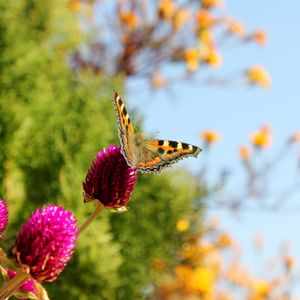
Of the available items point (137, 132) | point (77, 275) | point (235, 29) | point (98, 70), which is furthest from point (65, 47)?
point (137, 132)

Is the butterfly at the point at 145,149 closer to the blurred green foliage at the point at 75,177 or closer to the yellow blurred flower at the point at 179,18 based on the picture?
the blurred green foliage at the point at 75,177

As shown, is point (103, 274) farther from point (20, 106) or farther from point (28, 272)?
point (28, 272)

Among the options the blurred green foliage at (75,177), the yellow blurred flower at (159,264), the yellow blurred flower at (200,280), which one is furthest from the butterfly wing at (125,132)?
the yellow blurred flower at (200,280)

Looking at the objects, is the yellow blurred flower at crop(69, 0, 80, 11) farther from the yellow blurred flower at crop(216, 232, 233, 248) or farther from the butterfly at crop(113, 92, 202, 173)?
the butterfly at crop(113, 92, 202, 173)

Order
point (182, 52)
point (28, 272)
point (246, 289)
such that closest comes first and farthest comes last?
point (28, 272) → point (182, 52) → point (246, 289)

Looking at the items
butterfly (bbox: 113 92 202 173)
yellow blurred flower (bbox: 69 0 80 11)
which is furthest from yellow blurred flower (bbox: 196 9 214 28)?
butterfly (bbox: 113 92 202 173)

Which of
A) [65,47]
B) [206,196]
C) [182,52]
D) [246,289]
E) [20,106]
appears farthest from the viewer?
[246,289]
